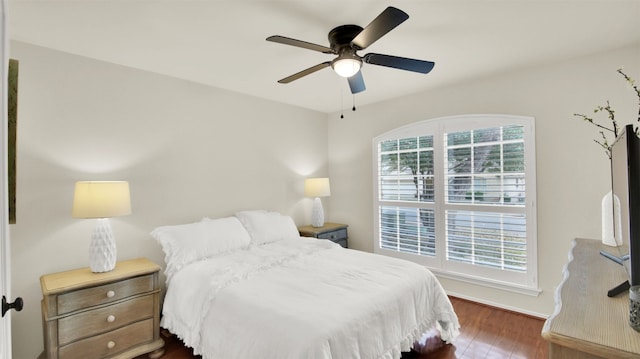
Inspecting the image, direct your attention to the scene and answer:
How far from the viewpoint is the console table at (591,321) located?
824 millimetres

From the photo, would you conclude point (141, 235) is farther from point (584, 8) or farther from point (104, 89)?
point (584, 8)

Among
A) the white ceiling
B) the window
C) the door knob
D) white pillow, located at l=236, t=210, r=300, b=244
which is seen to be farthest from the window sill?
the door knob

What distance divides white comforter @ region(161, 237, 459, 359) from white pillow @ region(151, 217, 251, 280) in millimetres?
126

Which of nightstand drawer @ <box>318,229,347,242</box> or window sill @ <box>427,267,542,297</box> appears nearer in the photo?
window sill @ <box>427,267,542,297</box>

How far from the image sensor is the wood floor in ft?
7.72

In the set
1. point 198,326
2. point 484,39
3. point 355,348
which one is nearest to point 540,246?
point 484,39

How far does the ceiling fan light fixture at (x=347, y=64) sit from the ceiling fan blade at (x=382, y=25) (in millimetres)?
91

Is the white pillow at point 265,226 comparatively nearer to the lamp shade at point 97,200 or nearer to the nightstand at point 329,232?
the nightstand at point 329,232

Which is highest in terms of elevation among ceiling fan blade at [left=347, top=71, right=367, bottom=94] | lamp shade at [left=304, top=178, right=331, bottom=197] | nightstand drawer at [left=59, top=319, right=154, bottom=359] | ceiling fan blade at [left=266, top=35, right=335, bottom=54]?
ceiling fan blade at [left=266, top=35, right=335, bottom=54]

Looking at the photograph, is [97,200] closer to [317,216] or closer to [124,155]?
[124,155]

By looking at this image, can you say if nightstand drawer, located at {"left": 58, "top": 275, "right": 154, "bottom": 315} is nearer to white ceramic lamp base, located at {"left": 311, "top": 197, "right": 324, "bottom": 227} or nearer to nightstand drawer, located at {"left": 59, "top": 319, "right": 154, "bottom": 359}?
nightstand drawer, located at {"left": 59, "top": 319, "right": 154, "bottom": 359}

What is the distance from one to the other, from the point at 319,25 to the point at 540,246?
115 inches

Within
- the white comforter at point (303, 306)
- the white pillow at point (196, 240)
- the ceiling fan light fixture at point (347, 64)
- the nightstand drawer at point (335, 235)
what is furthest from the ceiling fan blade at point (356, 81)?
the nightstand drawer at point (335, 235)

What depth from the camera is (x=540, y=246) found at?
2.90 metres
